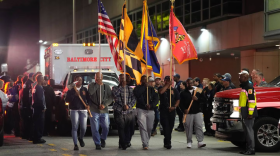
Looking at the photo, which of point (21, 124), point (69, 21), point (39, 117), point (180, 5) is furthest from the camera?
point (69, 21)

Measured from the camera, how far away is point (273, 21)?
2347cm

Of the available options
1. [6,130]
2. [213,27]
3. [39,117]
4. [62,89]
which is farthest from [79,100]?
[213,27]

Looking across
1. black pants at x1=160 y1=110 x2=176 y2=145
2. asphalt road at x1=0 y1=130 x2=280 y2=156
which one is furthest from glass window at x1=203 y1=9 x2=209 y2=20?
black pants at x1=160 y1=110 x2=176 y2=145

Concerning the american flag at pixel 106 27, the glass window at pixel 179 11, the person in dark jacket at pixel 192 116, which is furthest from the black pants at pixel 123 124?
the glass window at pixel 179 11

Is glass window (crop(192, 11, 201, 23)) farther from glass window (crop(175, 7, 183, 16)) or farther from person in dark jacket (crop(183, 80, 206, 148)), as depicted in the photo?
person in dark jacket (crop(183, 80, 206, 148))

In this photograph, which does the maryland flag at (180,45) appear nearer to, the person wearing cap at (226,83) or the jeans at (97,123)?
the person wearing cap at (226,83)

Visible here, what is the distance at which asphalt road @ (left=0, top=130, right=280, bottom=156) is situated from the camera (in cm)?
1158

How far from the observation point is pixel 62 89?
1722cm

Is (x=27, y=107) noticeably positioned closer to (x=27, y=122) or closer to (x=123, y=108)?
(x=27, y=122)

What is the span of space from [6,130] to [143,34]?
7190mm

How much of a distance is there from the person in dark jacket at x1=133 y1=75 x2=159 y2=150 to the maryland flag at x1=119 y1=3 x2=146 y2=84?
0.90m

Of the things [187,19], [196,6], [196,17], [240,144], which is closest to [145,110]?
[240,144]

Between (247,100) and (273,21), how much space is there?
13.2m

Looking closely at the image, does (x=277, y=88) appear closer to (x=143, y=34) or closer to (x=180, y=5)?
(x=143, y=34)
